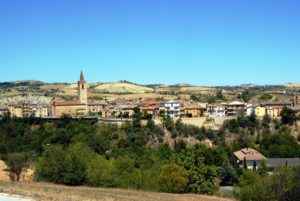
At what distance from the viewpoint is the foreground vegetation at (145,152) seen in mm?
30688

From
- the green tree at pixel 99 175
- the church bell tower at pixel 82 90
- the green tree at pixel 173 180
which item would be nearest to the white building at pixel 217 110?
the church bell tower at pixel 82 90

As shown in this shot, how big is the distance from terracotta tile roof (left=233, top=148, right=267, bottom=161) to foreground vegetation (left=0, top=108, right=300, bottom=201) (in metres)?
1.38

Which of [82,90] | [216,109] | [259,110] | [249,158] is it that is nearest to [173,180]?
[249,158]

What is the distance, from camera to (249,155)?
54.1 m

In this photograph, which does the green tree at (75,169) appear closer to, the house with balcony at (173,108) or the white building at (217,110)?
the house with balcony at (173,108)

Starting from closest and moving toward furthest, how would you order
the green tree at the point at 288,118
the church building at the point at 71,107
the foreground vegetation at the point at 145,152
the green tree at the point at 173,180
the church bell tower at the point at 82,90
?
the green tree at the point at 173,180 → the foreground vegetation at the point at 145,152 → the green tree at the point at 288,118 → the church building at the point at 71,107 → the church bell tower at the point at 82,90

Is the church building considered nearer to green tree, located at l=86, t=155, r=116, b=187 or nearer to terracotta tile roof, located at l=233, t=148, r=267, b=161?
terracotta tile roof, located at l=233, t=148, r=267, b=161

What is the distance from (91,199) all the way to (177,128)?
53.6 metres

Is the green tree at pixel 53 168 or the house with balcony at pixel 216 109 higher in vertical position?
the house with balcony at pixel 216 109

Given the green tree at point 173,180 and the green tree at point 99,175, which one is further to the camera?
the green tree at point 99,175

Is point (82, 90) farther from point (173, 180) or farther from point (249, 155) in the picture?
point (173, 180)

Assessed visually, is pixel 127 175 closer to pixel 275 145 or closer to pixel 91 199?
pixel 91 199

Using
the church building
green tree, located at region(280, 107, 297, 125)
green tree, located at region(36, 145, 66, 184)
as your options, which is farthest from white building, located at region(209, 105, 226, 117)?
green tree, located at region(36, 145, 66, 184)

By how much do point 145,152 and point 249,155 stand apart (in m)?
12.4
